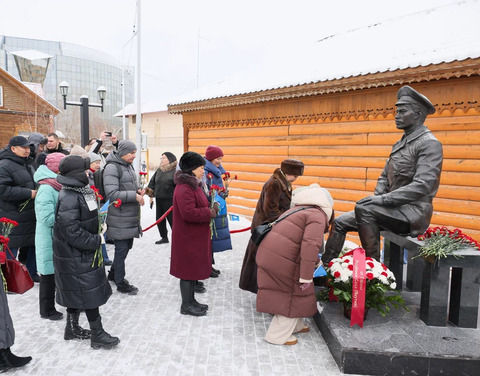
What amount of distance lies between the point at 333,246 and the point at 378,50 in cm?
507

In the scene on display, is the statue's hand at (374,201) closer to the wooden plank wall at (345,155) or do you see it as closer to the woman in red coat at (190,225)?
the woman in red coat at (190,225)

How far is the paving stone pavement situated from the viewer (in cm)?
351

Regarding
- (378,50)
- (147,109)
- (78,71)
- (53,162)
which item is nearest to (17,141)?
(53,162)

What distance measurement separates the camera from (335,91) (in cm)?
752

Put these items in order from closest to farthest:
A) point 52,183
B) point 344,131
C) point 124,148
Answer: point 52,183 → point 124,148 → point 344,131

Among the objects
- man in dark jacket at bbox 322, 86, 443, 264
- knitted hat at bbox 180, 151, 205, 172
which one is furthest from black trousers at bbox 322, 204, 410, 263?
knitted hat at bbox 180, 151, 205, 172

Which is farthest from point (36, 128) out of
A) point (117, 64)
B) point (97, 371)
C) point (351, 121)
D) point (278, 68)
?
point (117, 64)

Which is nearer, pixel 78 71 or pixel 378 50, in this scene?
pixel 378 50

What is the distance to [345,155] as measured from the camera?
8312mm

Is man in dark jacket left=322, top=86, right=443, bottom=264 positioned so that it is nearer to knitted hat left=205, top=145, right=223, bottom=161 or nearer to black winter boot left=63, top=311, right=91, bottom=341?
knitted hat left=205, top=145, right=223, bottom=161

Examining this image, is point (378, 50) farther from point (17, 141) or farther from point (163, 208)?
point (17, 141)

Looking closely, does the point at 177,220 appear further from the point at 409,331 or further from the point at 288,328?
the point at 409,331

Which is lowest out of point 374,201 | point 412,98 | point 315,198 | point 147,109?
point 374,201

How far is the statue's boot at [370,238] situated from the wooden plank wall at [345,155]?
10.6ft
